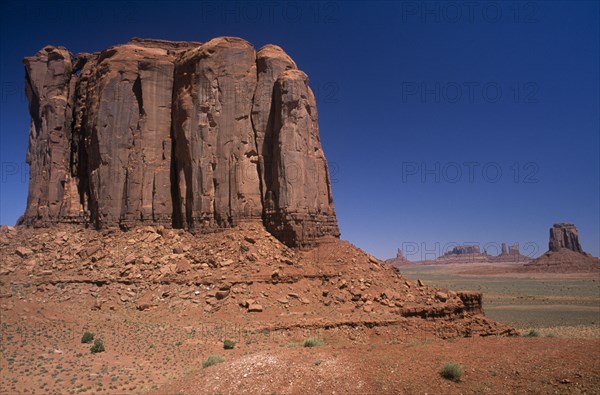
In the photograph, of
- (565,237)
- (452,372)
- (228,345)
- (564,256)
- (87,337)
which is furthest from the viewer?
(565,237)

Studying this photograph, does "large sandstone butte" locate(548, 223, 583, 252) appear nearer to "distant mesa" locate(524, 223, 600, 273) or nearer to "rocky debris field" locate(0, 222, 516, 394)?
"distant mesa" locate(524, 223, 600, 273)

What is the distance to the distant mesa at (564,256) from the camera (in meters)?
133

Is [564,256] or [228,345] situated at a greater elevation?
[564,256]

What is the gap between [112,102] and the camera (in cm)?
3488

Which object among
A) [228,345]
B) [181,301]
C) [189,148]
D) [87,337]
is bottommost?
[228,345]

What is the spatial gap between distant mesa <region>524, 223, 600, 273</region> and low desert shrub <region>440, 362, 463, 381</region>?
141 m

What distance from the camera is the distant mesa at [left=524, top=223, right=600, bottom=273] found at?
438ft

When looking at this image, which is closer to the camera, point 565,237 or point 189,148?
point 189,148

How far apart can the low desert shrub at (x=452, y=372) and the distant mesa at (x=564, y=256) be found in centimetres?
14122

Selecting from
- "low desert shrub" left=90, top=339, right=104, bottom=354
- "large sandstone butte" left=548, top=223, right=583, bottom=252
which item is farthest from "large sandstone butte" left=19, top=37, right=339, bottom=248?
"large sandstone butte" left=548, top=223, right=583, bottom=252

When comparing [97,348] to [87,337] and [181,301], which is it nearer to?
[87,337]

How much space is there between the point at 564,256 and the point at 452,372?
150676 millimetres

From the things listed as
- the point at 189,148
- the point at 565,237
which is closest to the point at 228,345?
the point at 189,148

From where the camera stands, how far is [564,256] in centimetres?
14038
